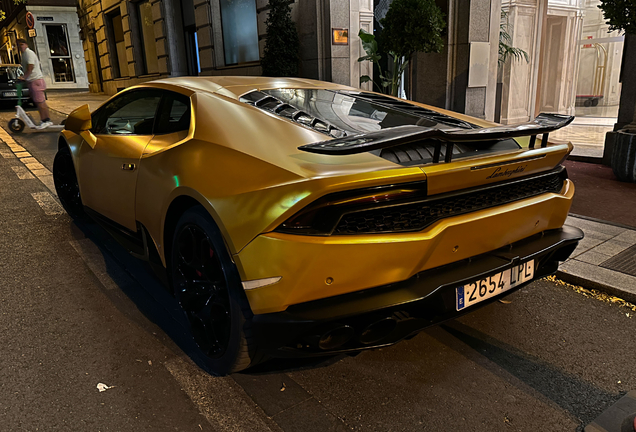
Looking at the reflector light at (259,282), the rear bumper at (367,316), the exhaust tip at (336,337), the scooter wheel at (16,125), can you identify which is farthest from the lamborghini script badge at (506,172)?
the scooter wheel at (16,125)

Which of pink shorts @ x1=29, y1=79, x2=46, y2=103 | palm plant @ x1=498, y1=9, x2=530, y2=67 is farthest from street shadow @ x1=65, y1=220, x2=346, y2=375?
palm plant @ x1=498, y1=9, x2=530, y2=67

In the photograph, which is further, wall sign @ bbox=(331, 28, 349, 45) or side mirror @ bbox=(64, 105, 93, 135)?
wall sign @ bbox=(331, 28, 349, 45)

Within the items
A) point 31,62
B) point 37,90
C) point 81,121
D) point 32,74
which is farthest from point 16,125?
point 81,121

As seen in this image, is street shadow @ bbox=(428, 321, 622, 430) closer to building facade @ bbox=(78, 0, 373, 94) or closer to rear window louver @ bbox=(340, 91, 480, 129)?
rear window louver @ bbox=(340, 91, 480, 129)

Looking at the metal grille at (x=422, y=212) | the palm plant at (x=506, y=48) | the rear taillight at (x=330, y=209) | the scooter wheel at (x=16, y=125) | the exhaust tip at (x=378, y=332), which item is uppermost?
the palm plant at (x=506, y=48)

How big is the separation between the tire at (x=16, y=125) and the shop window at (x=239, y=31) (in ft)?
18.2

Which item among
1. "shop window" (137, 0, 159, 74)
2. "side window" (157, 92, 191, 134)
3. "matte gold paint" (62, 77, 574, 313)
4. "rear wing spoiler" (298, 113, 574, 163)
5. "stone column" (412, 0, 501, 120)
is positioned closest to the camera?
"rear wing spoiler" (298, 113, 574, 163)

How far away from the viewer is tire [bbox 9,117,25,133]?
42.0ft

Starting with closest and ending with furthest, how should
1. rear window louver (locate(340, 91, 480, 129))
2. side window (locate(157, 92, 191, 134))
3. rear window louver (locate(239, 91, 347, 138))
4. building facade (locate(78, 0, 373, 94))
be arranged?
rear window louver (locate(239, 91, 347, 138)) → side window (locate(157, 92, 191, 134)) → rear window louver (locate(340, 91, 480, 129)) → building facade (locate(78, 0, 373, 94))

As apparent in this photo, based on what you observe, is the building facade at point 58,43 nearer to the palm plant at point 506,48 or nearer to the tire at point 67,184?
the palm plant at point 506,48

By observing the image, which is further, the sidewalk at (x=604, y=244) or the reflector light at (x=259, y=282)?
the sidewalk at (x=604, y=244)

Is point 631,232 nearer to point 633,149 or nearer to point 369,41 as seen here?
point 633,149

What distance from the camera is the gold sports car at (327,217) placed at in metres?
2.03

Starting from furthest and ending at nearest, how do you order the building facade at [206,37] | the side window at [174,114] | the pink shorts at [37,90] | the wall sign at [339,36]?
the pink shorts at [37,90] < the building facade at [206,37] < the wall sign at [339,36] < the side window at [174,114]
